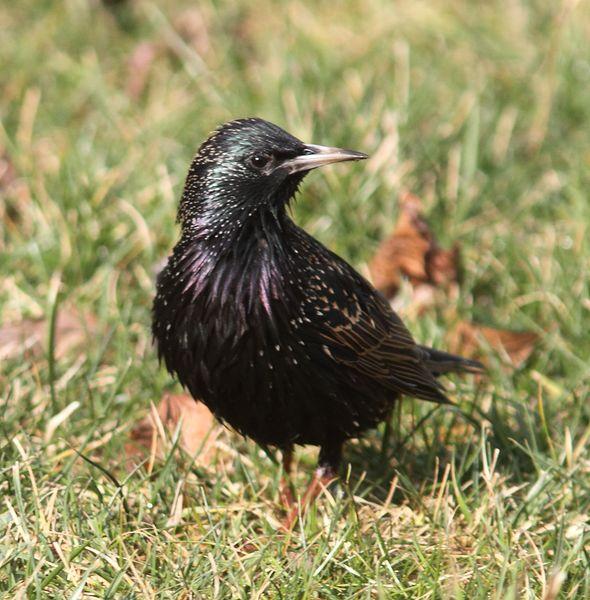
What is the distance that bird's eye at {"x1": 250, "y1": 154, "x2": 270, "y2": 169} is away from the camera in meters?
3.61

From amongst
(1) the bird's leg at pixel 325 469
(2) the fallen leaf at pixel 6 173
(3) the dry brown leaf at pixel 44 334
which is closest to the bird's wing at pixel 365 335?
(1) the bird's leg at pixel 325 469

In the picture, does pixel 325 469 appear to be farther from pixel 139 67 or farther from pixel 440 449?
pixel 139 67

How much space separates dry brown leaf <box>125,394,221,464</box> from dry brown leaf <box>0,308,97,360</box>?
1.74ft

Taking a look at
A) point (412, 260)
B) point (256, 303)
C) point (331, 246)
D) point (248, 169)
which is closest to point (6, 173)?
point (331, 246)

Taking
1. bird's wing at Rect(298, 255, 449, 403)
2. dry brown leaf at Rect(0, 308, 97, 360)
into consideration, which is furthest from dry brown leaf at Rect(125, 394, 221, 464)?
bird's wing at Rect(298, 255, 449, 403)

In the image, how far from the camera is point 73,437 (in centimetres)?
413

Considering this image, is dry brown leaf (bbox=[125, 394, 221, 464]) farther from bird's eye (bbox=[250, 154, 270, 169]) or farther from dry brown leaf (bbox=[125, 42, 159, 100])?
dry brown leaf (bbox=[125, 42, 159, 100])

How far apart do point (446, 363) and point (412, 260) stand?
3.01ft

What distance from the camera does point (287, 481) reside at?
4.00 m

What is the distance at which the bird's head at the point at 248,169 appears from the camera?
11.8 feet

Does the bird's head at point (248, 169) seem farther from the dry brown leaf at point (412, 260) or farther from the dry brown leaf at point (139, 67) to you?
the dry brown leaf at point (139, 67)

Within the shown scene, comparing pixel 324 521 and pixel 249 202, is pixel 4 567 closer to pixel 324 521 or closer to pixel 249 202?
pixel 324 521

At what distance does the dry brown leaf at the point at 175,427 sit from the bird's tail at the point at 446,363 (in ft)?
2.76

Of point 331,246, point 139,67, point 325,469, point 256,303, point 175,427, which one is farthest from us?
point 139,67
